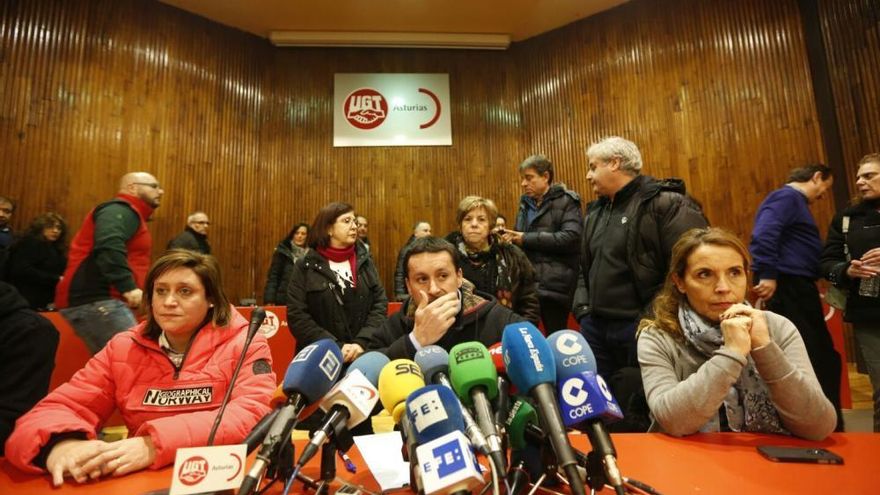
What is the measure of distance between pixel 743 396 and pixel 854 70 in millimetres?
5954

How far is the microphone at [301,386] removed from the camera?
723 millimetres

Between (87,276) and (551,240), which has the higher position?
(551,240)

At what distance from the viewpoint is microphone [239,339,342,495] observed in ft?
2.37

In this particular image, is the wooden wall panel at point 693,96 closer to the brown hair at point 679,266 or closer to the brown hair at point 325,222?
the brown hair at point 325,222

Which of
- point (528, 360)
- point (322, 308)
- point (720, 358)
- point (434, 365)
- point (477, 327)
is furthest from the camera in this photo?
point (322, 308)

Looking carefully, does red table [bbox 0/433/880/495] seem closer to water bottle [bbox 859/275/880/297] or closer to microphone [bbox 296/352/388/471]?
microphone [bbox 296/352/388/471]

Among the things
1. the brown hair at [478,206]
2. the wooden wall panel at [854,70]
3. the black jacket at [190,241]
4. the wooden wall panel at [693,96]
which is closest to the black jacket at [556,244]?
the brown hair at [478,206]

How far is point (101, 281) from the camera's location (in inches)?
104

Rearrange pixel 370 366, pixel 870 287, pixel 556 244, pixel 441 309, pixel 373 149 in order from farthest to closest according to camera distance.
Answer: pixel 373 149, pixel 556 244, pixel 870 287, pixel 441 309, pixel 370 366

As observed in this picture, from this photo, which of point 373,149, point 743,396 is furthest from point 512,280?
point 373,149

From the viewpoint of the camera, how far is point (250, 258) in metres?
6.83

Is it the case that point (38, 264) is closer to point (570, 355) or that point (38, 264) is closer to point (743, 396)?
point (570, 355)

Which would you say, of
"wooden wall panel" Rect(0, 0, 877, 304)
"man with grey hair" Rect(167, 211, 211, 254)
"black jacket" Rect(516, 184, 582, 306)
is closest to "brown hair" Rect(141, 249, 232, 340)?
"black jacket" Rect(516, 184, 582, 306)

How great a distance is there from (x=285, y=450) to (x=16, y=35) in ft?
23.5
